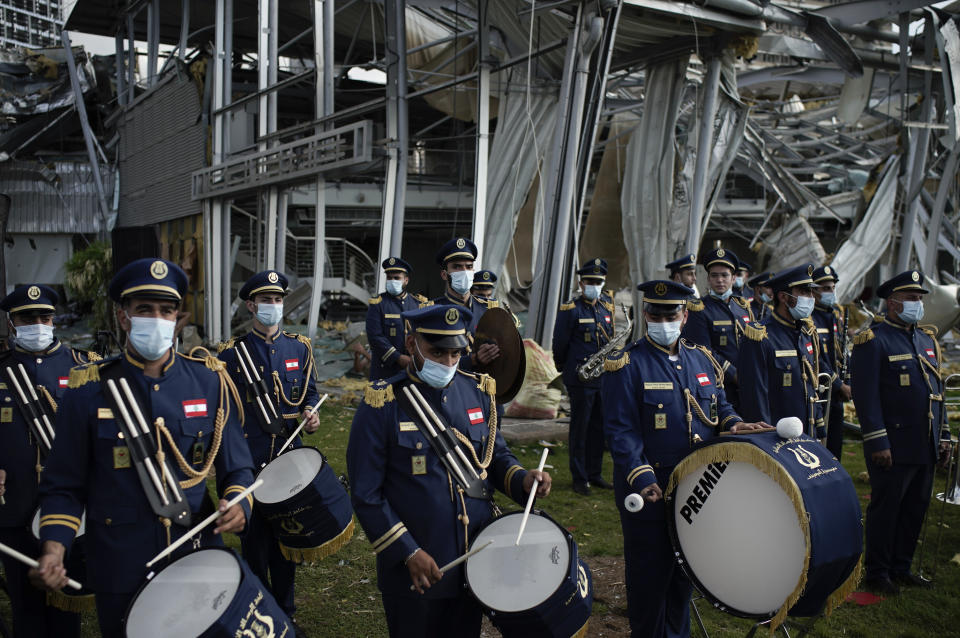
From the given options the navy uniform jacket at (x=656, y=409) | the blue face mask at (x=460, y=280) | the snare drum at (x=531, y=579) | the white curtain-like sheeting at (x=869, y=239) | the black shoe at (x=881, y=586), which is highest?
the white curtain-like sheeting at (x=869, y=239)

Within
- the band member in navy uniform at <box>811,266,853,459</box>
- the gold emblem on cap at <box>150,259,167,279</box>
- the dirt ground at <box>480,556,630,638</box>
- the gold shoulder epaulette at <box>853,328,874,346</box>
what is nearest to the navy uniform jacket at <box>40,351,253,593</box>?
the gold emblem on cap at <box>150,259,167,279</box>

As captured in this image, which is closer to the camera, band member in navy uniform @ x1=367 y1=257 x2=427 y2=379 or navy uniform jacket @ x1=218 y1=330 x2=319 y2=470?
navy uniform jacket @ x1=218 y1=330 x2=319 y2=470

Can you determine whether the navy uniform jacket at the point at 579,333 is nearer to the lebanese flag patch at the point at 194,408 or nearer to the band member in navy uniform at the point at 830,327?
the band member in navy uniform at the point at 830,327

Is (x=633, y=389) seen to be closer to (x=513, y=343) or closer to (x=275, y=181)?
(x=513, y=343)

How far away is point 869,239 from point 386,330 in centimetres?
1186

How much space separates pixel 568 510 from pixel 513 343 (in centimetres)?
236

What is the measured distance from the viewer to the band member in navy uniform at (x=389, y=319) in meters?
8.11

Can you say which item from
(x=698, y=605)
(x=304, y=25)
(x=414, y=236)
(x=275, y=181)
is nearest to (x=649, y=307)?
(x=698, y=605)

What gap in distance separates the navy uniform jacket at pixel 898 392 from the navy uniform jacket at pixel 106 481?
14.4 feet

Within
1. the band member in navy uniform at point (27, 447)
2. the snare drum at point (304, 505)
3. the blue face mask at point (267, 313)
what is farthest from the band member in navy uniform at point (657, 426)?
the band member in navy uniform at point (27, 447)

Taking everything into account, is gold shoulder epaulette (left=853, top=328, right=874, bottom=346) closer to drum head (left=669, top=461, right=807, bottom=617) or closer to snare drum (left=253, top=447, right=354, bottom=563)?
drum head (left=669, top=461, right=807, bottom=617)

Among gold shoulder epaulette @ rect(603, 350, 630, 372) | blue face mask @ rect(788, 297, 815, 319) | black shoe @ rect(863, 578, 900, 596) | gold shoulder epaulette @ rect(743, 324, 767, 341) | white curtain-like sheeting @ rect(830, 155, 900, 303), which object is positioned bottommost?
black shoe @ rect(863, 578, 900, 596)

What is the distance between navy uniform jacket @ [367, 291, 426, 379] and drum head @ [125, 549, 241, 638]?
518 cm

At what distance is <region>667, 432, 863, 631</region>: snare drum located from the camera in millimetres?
3154
